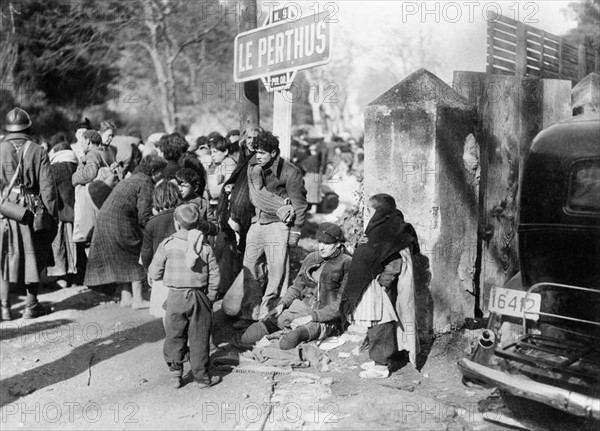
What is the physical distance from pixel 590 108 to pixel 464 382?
5.52 m

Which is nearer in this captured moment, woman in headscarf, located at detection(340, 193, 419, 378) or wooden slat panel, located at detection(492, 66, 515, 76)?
woman in headscarf, located at detection(340, 193, 419, 378)

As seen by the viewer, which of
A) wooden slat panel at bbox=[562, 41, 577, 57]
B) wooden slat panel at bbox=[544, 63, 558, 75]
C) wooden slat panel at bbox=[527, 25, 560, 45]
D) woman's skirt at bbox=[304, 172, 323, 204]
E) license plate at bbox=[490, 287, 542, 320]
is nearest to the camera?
license plate at bbox=[490, 287, 542, 320]

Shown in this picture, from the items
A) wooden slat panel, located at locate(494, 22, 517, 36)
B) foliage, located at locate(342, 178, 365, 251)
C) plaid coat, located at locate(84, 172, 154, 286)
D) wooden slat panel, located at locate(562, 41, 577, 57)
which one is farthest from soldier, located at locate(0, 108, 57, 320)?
wooden slat panel, located at locate(562, 41, 577, 57)

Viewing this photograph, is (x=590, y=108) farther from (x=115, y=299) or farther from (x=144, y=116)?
(x=144, y=116)

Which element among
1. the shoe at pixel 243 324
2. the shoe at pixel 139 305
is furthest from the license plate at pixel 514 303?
the shoe at pixel 139 305

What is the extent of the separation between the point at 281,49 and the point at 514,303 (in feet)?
13.5

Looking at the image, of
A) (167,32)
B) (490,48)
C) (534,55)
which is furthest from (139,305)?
(167,32)

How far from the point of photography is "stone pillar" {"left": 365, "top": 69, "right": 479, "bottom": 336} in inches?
245

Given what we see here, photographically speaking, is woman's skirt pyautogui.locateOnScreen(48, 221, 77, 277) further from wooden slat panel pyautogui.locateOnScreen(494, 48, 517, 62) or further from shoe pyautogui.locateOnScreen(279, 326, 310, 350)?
wooden slat panel pyautogui.locateOnScreen(494, 48, 517, 62)

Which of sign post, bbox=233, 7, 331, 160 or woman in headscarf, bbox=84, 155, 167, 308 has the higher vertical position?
sign post, bbox=233, 7, 331, 160

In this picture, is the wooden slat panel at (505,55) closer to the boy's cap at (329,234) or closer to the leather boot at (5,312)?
the boy's cap at (329,234)

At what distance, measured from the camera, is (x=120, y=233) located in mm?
7699

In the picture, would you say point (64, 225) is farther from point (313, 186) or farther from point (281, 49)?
point (313, 186)

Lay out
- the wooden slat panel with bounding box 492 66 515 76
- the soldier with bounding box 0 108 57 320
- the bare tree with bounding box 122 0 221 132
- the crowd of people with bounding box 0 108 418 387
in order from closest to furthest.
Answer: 1. the crowd of people with bounding box 0 108 418 387
2. the soldier with bounding box 0 108 57 320
3. the wooden slat panel with bounding box 492 66 515 76
4. the bare tree with bounding box 122 0 221 132
